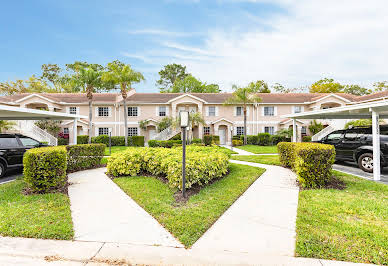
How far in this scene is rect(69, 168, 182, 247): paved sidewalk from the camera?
3299 millimetres

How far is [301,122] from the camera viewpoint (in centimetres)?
2538

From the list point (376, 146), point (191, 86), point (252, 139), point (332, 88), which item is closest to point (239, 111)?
point (252, 139)

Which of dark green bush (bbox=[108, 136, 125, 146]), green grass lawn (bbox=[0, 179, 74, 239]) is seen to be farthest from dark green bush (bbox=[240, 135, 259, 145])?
green grass lawn (bbox=[0, 179, 74, 239])

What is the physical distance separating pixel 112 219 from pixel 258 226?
2.90 meters

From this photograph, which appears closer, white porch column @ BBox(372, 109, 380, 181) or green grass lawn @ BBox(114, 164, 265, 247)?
green grass lawn @ BBox(114, 164, 265, 247)

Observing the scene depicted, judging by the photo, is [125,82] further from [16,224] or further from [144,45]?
[16,224]

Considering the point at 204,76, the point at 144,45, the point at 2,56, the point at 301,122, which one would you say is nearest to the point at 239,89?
the point at 301,122

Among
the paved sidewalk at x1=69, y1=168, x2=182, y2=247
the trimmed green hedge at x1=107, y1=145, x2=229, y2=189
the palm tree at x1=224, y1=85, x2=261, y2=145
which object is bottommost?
the paved sidewalk at x1=69, y1=168, x2=182, y2=247

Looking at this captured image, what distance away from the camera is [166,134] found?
910 inches

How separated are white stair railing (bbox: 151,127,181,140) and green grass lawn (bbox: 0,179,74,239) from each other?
1696 centimetres

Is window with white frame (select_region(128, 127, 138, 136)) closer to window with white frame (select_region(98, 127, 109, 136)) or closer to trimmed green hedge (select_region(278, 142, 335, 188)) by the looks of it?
window with white frame (select_region(98, 127, 109, 136))

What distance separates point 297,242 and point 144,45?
1707 centimetres

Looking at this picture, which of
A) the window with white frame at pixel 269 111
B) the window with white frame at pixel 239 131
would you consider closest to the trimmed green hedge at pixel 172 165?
the window with white frame at pixel 239 131

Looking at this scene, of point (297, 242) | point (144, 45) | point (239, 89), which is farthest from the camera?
point (239, 89)
